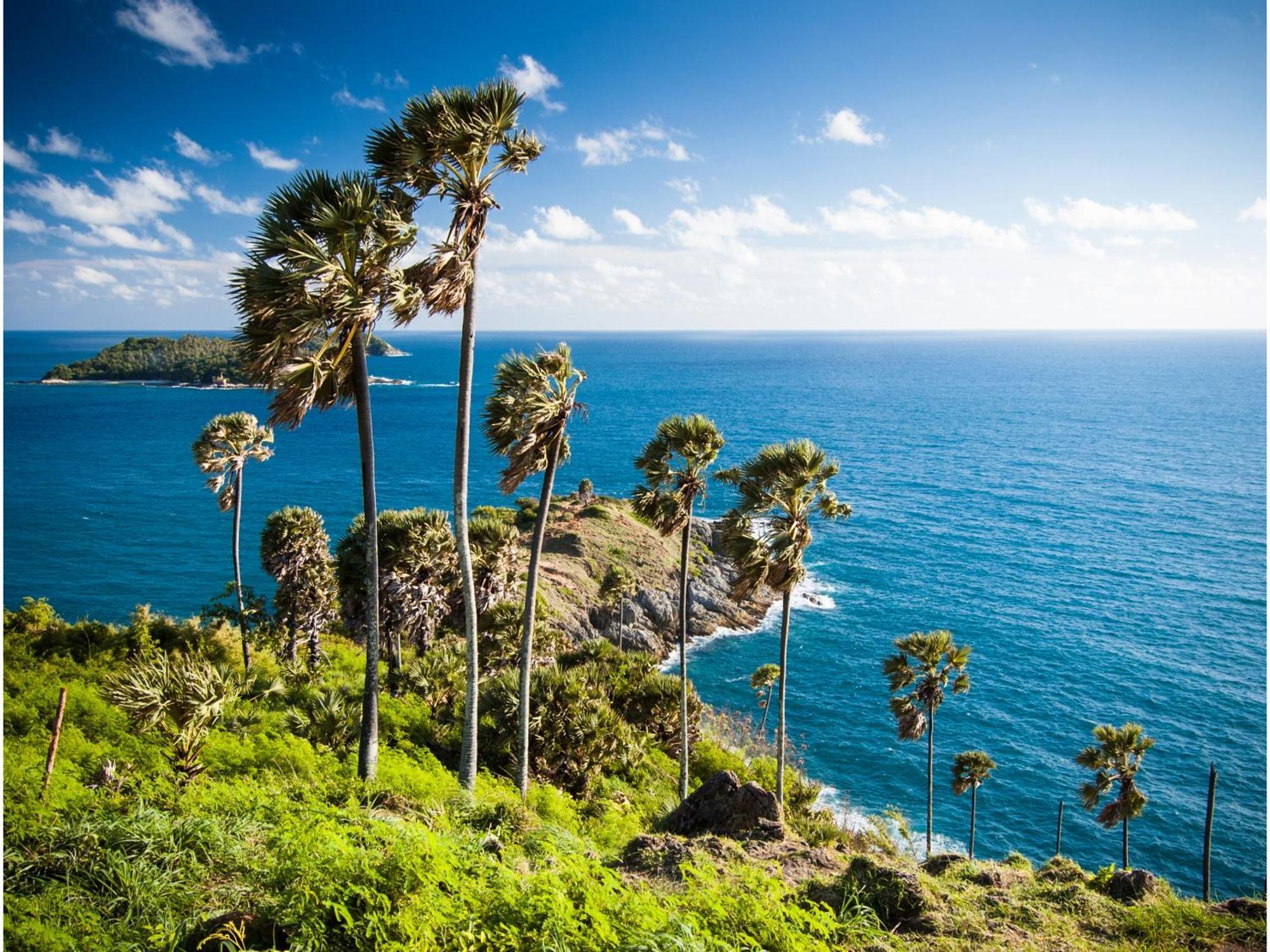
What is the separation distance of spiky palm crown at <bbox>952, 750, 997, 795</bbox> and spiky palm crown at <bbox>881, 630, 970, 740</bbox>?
283 cm

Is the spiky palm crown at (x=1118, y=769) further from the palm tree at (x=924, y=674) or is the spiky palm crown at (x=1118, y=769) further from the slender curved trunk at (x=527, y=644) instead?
the slender curved trunk at (x=527, y=644)

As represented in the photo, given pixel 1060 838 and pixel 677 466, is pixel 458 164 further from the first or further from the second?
pixel 1060 838

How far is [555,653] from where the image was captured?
1016 inches

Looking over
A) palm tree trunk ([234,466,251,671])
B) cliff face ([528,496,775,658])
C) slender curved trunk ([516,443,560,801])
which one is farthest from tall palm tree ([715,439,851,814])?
cliff face ([528,496,775,658])

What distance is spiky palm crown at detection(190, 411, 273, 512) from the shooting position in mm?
25750

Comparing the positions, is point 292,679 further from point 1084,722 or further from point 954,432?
point 954,432

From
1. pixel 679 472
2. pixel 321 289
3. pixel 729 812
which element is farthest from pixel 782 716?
pixel 321 289

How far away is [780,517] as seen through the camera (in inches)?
739

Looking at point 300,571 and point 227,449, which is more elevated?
point 227,449

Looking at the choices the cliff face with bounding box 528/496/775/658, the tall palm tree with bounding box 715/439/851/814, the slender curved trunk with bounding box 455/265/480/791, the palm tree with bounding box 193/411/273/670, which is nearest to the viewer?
the slender curved trunk with bounding box 455/265/480/791

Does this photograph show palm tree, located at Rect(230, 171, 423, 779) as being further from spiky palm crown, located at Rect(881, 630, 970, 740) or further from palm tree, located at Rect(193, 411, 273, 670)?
spiky palm crown, located at Rect(881, 630, 970, 740)

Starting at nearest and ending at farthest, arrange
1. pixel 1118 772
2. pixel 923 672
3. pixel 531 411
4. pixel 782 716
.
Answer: pixel 531 411
pixel 782 716
pixel 1118 772
pixel 923 672

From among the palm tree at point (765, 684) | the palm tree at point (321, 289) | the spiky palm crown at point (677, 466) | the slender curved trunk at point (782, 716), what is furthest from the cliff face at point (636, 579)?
the palm tree at point (321, 289)

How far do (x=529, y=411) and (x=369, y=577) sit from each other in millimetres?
4604
